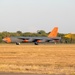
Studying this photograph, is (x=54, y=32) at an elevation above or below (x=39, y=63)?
above

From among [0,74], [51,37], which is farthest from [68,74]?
[51,37]

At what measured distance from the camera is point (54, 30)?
108750 millimetres

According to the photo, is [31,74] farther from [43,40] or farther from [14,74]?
[43,40]

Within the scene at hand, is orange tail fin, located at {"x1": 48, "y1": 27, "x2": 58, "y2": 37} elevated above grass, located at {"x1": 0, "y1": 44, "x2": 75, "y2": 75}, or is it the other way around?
orange tail fin, located at {"x1": 48, "y1": 27, "x2": 58, "y2": 37}

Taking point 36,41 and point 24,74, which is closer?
point 24,74

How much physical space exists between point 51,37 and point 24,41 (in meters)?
8.59

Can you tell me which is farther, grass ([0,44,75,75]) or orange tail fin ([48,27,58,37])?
orange tail fin ([48,27,58,37])

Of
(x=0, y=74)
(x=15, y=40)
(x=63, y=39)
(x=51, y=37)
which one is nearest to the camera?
(x=0, y=74)

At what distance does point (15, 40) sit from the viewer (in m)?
96.8

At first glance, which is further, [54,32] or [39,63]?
[54,32]

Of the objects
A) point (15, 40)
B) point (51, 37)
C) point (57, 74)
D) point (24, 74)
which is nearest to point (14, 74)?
point (24, 74)

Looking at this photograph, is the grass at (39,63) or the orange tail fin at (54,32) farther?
the orange tail fin at (54,32)

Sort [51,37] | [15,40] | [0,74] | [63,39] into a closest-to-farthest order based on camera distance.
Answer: [0,74] → [15,40] → [51,37] → [63,39]

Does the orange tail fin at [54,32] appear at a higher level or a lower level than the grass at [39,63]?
higher
